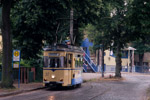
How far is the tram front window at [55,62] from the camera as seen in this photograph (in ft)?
64.6

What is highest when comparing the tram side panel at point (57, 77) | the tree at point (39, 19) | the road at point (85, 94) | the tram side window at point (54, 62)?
the tree at point (39, 19)

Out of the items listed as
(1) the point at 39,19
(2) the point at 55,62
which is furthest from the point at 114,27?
(2) the point at 55,62

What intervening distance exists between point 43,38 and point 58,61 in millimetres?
6329

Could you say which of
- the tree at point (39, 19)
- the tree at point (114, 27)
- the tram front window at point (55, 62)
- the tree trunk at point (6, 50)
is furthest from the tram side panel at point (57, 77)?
the tree at point (114, 27)

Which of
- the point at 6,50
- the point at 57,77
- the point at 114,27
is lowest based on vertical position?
the point at 57,77

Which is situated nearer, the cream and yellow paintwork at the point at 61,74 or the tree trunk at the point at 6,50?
the tree trunk at the point at 6,50

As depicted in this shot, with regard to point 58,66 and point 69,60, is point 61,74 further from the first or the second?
point 69,60

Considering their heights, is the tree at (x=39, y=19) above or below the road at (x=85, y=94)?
above

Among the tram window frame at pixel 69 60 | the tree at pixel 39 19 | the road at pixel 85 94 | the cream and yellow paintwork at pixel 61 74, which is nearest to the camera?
the road at pixel 85 94

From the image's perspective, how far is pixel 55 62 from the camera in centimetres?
1986

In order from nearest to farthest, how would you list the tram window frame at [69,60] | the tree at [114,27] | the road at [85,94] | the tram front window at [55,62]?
the road at [85,94]
the tram front window at [55,62]
the tram window frame at [69,60]
the tree at [114,27]

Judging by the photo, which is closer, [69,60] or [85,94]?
[85,94]

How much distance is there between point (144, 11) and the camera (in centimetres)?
1747

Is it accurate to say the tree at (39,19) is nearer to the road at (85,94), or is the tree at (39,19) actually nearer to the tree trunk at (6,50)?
the tree trunk at (6,50)
